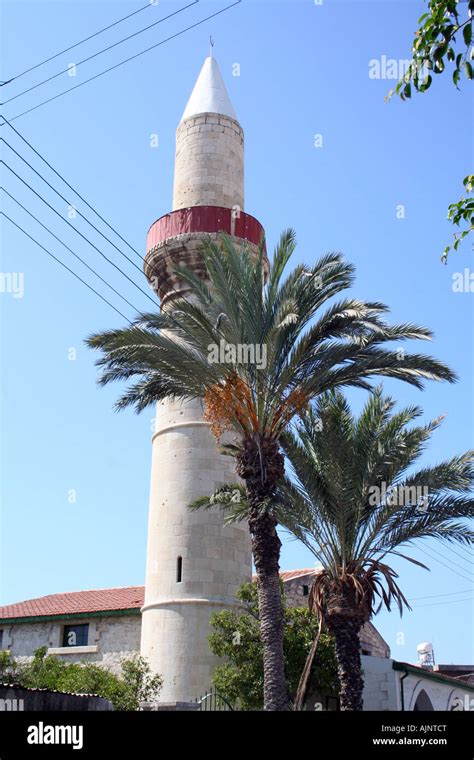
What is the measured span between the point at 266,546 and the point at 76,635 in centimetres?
1286

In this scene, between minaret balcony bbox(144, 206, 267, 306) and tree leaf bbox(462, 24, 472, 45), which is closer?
tree leaf bbox(462, 24, 472, 45)

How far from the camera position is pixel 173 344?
58.4 ft

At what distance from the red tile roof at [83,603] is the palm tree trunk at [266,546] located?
962 centimetres

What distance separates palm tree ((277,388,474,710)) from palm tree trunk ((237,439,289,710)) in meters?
0.41

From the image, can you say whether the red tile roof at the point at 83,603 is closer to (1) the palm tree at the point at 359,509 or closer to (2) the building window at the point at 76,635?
(2) the building window at the point at 76,635

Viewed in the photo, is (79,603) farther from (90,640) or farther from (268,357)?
(268,357)

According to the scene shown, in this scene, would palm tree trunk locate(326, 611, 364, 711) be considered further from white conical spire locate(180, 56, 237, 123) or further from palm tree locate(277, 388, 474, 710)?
white conical spire locate(180, 56, 237, 123)

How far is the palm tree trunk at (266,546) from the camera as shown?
17.0m

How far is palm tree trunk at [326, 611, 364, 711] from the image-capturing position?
17234mm

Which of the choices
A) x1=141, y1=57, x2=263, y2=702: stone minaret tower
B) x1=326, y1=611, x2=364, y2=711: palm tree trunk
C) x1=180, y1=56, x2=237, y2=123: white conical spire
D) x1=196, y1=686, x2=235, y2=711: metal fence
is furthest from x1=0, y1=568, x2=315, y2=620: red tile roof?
x1=180, y1=56, x2=237, y2=123: white conical spire

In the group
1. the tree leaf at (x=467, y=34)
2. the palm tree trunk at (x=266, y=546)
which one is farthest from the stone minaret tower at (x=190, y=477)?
the tree leaf at (x=467, y=34)
